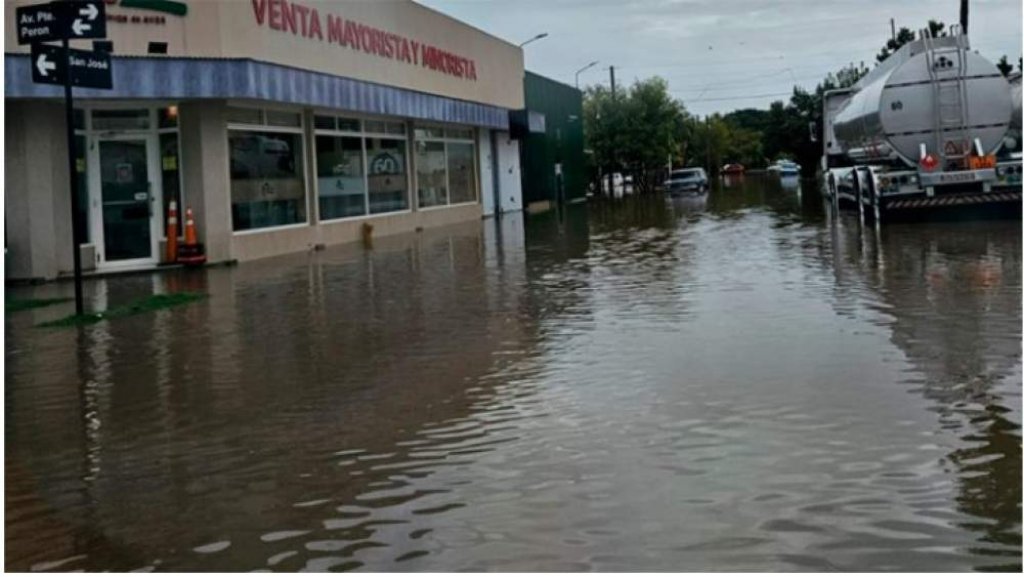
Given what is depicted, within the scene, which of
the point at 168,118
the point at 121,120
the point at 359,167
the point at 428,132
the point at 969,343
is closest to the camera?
the point at 969,343

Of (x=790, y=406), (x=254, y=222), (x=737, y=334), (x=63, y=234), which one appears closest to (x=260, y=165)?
(x=254, y=222)

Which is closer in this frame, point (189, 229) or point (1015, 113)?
point (189, 229)

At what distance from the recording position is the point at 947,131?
79.2 feet

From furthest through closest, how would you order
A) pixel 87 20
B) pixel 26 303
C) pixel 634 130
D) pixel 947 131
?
1. pixel 634 130
2. pixel 947 131
3. pixel 26 303
4. pixel 87 20

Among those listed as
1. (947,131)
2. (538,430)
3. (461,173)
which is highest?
(461,173)

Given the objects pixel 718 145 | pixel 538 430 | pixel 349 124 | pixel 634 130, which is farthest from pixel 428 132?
pixel 718 145

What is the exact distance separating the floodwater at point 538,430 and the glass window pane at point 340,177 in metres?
12.3

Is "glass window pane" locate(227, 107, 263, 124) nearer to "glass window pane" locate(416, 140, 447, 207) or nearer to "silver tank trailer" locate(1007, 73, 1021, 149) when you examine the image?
"glass window pane" locate(416, 140, 447, 207)

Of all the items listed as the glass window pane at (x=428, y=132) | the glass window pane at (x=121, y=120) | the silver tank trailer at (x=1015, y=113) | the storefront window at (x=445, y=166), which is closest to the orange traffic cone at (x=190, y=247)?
the glass window pane at (x=121, y=120)

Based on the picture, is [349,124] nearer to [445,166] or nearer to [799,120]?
[445,166]

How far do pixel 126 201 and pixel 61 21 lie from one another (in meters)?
8.79

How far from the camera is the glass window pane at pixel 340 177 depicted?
27484mm

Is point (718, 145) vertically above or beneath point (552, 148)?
above

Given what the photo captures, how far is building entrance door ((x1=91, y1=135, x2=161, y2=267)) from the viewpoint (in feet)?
70.0
